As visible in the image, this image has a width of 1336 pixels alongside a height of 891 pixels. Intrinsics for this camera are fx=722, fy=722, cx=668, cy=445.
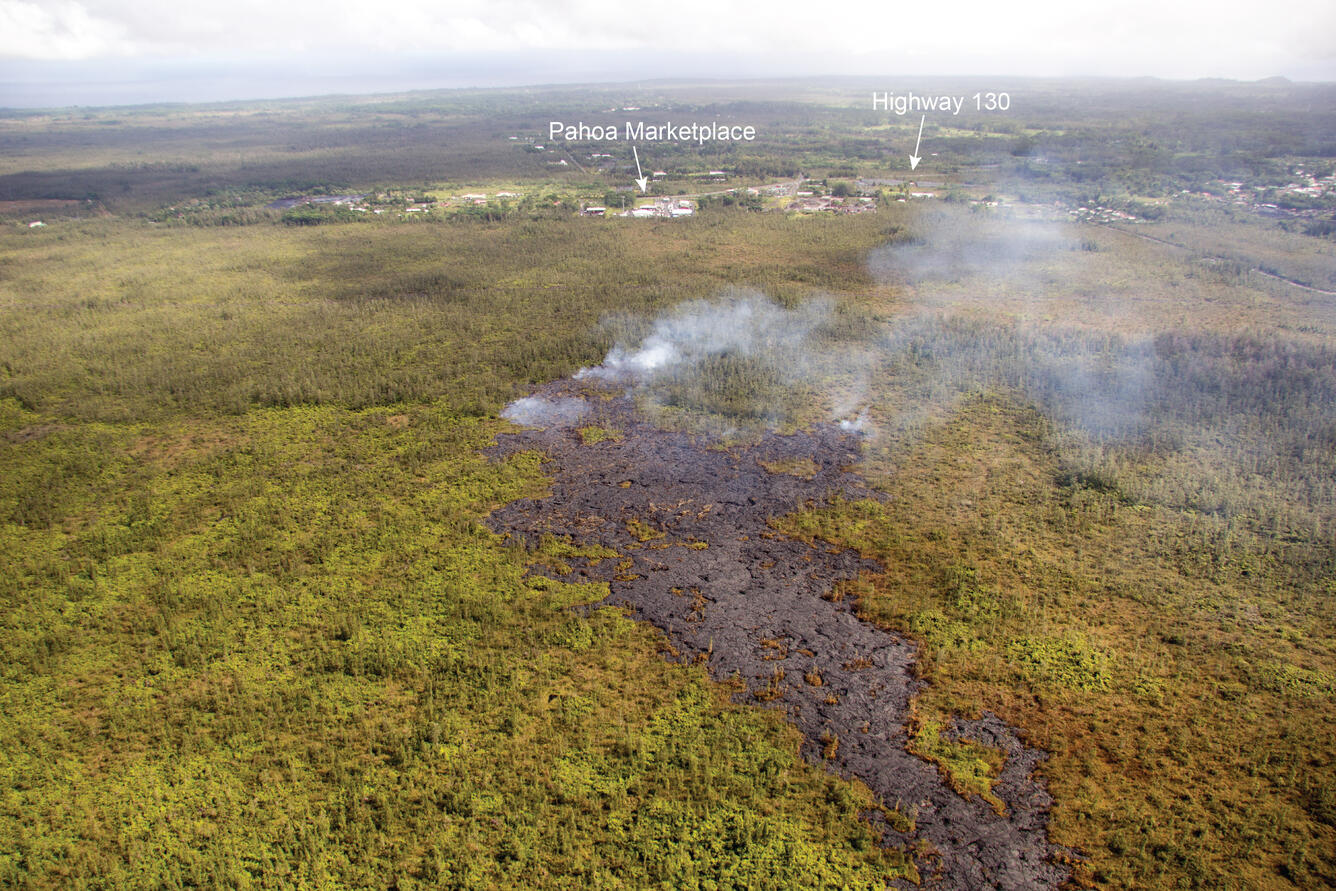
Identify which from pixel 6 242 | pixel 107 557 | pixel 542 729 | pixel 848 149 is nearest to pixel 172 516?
pixel 107 557

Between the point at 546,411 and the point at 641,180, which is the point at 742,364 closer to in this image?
the point at 546,411

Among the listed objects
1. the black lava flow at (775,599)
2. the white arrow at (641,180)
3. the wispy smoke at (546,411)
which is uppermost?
the white arrow at (641,180)

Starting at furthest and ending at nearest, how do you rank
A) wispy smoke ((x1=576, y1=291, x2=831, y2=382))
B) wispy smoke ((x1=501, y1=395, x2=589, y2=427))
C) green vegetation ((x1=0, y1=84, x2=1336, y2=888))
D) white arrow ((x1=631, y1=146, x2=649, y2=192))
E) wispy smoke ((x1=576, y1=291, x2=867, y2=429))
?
white arrow ((x1=631, y1=146, x2=649, y2=192)), wispy smoke ((x1=576, y1=291, x2=831, y2=382)), wispy smoke ((x1=576, y1=291, x2=867, y2=429)), wispy smoke ((x1=501, y1=395, x2=589, y2=427)), green vegetation ((x1=0, y1=84, x2=1336, y2=888))

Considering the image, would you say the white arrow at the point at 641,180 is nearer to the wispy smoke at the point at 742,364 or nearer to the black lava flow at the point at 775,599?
the wispy smoke at the point at 742,364

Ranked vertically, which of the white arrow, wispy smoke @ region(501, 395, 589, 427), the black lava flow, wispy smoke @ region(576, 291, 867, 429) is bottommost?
the black lava flow

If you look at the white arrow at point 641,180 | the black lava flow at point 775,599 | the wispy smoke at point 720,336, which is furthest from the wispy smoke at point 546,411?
the white arrow at point 641,180

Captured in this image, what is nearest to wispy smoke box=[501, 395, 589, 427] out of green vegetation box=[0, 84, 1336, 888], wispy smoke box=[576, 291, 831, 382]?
green vegetation box=[0, 84, 1336, 888]

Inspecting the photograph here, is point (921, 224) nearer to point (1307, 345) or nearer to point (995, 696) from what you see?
point (1307, 345)

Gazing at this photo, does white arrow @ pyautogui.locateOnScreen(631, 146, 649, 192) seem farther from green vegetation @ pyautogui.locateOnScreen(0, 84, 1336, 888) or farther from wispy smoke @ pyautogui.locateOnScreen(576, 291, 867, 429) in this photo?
wispy smoke @ pyautogui.locateOnScreen(576, 291, 867, 429)

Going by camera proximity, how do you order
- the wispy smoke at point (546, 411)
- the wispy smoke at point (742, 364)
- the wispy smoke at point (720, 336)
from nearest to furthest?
the wispy smoke at point (546, 411) → the wispy smoke at point (742, 364) → the wispy smoke at point (720, 336)
